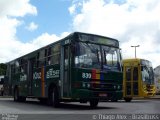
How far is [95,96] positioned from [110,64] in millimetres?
1684

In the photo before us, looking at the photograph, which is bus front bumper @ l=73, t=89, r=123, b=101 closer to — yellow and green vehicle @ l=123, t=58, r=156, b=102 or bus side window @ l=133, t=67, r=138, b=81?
yellow and green vehicle @ l=123, t=58, r=156, b=102

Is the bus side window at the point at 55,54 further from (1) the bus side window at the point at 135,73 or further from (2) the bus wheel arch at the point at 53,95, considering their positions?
(1) the bus side window at the point at 135,73

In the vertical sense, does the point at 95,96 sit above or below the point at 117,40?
below

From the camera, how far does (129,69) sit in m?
26.4

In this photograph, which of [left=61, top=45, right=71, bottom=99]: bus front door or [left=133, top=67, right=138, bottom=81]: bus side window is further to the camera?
[left=133, top=67, right=138, bottom=81]: bus side window

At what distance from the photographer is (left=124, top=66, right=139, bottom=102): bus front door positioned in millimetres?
25984

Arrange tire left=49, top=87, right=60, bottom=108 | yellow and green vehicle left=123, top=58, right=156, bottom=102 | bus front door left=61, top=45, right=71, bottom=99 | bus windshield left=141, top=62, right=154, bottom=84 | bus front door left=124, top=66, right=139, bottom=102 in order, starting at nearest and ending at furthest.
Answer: bus front door left=61, top=45, right=71, bottom=99 → tire left=49, top=87, right=60, bottom=108 → yellow and green vehicle left=123, top=58, right=156, bottom=102 → bus windshield left=141, top=62, right=154, bottom=84 → bus front door left=124, top=66, right=139, bottom=102

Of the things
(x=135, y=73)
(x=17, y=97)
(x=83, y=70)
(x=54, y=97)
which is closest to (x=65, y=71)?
(x=83, y=70)

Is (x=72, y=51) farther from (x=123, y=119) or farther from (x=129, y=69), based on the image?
(x=129, y=69)

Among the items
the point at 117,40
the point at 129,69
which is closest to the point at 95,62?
the point at 117,40

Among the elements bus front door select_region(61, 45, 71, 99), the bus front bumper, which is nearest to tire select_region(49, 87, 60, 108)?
bus front door select_region(61, 45, 71, 99)

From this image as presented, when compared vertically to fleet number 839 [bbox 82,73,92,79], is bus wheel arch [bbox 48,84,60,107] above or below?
below

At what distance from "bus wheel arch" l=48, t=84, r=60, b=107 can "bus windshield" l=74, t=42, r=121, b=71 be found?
240 centimetres

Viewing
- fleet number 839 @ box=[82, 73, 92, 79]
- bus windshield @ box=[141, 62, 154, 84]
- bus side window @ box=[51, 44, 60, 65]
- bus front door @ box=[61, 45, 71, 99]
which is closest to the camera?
fleet number 839 @ box=[82, 73, 92, 79]
